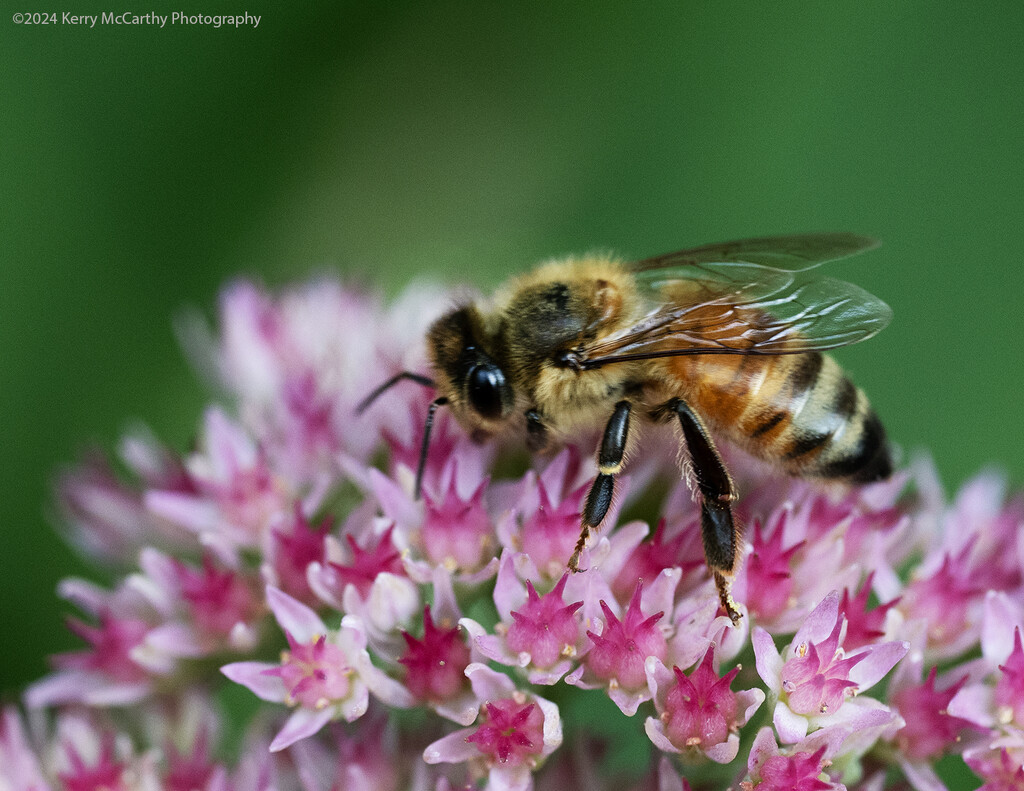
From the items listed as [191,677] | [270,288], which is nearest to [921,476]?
[191,677]

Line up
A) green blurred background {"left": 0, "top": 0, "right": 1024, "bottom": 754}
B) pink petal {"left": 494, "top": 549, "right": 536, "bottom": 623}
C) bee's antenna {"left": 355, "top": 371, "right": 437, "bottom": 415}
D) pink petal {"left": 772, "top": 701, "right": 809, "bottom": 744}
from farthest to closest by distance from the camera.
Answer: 1. green blurred background {"left": 0, "top": 0, "right": 1024, "bottom": 754}
2. bee's antenna {"left": 355, "top": 371, "right": 437, "bottom": 415}
3. pink petal {"left": 494, "top": 549, "right": 536, "bottom": 623}
4. pink petal {"left": 772, "top": 701, "right": 809, "bottom": 744}

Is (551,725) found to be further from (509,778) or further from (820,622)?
(820,622)

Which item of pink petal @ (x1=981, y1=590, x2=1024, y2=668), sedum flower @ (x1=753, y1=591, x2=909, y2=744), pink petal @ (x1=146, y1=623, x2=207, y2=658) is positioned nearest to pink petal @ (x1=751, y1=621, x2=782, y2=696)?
sedum flower @ (x1=753, y1=591, x2=909, y2=744)

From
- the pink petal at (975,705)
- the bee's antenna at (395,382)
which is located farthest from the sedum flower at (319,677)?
the pink petal at (975,705)

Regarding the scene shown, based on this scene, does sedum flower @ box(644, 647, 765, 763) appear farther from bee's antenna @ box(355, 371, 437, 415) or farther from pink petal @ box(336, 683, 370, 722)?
bee's antenna @ box(355, 371, 437, 415)

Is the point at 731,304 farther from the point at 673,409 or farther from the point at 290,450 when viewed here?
the point at 290,450

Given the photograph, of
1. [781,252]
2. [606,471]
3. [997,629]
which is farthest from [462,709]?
[781,252]
